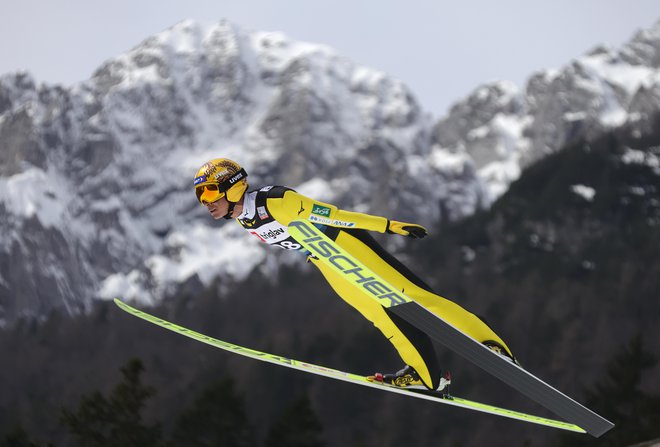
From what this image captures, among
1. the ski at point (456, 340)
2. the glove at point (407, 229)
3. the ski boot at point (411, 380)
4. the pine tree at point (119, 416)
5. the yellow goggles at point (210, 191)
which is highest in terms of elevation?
the yellow goggles at point (210, 191)

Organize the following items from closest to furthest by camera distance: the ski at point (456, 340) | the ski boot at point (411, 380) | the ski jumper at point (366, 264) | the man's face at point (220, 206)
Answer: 1. the ski at point (456, 340)
2. the ski jumper at point (366, 264)
3. the man's face at point (220, 206)
4. the ski boot at point (411, 380)

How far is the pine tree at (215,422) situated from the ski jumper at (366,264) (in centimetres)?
1880

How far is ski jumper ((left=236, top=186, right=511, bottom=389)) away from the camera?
8.07 m

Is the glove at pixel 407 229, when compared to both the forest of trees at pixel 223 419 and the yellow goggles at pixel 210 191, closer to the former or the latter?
the yellow goggles at pixel 210 191

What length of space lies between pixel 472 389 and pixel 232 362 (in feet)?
68.8

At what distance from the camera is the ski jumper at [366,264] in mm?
8070

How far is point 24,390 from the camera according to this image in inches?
3073

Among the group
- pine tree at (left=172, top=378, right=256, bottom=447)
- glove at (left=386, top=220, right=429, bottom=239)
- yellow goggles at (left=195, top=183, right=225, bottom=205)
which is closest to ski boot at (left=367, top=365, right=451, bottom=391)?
glove at (left=386, top=220, right=429, bottom=239)

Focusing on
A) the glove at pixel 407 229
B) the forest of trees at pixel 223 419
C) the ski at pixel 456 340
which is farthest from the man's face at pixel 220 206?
the forest of trees at pixel 223 419

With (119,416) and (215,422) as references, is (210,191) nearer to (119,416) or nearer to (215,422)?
(119,416)

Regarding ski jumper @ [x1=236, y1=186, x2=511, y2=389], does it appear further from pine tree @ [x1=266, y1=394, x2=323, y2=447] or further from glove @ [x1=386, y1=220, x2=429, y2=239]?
pine tree @ [x1=266, y1=394, x2=323, y2=447]

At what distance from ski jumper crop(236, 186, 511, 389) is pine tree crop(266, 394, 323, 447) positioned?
61.9 ft

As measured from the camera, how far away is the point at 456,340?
7617mm

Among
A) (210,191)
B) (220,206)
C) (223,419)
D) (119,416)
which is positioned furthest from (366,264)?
(223,419)
